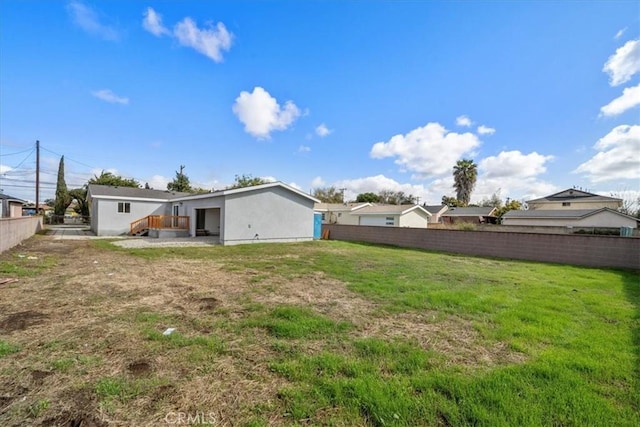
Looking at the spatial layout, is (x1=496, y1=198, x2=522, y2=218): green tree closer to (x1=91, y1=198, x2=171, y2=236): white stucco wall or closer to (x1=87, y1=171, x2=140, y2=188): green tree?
(x1=91, y1=198, x2=171, y2=236): white stucco wall

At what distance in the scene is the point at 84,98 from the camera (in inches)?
599

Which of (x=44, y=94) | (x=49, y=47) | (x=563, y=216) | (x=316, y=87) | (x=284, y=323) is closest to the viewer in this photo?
(x=284, y=323)

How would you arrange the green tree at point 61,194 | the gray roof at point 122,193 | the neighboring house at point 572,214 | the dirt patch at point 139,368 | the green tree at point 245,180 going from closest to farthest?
the dirt patch at point 139,368, the gray roof at point 122,193, the neighboring house at point 572,214, the green tree at point 61,194, the green tree at point 245,180

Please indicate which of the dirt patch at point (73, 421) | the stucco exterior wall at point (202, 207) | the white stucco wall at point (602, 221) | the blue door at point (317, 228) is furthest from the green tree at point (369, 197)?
the dirt patch at point (73, 421)

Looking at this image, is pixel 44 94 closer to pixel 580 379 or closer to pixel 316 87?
pixel 316 87

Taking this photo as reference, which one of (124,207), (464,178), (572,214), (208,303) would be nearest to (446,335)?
(208,303)

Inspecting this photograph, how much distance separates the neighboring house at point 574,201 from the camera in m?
33.2

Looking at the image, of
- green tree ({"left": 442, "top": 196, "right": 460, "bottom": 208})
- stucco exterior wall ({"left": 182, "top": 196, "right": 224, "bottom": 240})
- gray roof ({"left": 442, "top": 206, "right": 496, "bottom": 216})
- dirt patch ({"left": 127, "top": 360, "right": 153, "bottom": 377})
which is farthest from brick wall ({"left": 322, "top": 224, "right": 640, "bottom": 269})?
green tree ({"left": 442, "top": 196, "right": 460, "bottom": 208})

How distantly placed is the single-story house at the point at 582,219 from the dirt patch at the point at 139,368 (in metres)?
33.7

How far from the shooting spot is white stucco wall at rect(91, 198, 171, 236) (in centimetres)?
1836

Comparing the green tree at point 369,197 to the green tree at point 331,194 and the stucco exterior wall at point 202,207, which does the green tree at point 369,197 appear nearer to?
the green tree at point 331,194

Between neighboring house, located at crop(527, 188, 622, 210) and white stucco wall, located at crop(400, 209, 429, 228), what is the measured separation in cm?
2095

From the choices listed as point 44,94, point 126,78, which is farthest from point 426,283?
point 44,94

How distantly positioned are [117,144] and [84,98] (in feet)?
27.0
